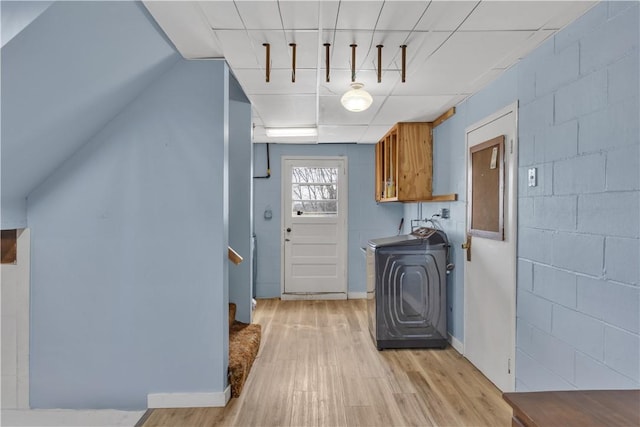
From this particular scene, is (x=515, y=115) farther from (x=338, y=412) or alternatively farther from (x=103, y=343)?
(x=103, y=343)

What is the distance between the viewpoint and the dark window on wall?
92.0 inches

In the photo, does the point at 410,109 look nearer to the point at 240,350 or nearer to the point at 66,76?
the point at 240,350

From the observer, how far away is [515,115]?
Answer: 2.46 m

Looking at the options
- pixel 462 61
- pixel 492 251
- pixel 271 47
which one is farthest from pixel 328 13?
pixel 492 251

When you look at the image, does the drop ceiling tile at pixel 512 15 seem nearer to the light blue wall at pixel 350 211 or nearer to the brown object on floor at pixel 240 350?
the brown object on floor at pixel 240 350

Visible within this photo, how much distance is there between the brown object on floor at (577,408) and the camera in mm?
962

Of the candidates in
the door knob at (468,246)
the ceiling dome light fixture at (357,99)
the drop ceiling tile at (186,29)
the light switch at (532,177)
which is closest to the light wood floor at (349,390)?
the door knob at (468,246)

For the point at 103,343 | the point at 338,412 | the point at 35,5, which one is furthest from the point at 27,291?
the point at 338,412

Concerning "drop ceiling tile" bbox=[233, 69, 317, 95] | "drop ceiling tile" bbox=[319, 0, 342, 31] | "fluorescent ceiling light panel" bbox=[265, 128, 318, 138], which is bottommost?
"fluorescent ceiling light panel" bbox=[265, 128, 318, 138]

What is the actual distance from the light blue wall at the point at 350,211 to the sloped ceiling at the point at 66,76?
10.5ft

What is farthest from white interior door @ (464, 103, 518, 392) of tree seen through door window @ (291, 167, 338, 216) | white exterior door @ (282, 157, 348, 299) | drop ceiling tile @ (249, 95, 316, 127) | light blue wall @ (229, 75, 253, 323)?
tree seen through door window @ (291, 167, 338, 216)

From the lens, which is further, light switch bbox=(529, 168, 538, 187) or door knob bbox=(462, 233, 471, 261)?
door knob bbox=(462, 233, 471, 261)

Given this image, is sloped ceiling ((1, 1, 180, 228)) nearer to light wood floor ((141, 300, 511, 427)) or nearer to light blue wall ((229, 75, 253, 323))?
light blue wall ((229, 75, 253, 323))

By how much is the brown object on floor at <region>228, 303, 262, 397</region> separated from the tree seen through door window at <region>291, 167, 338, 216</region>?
2396 millimetres
